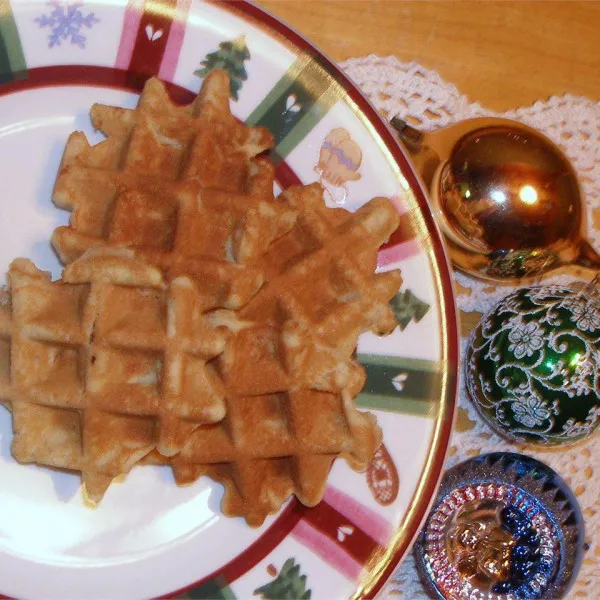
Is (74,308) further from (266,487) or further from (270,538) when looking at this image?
(270,538)

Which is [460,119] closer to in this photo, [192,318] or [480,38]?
[480,38]

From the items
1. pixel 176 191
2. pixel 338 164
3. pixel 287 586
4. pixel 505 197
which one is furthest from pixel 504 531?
pixel 176 191

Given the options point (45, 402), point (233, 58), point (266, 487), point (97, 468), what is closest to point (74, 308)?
point (45, 402)

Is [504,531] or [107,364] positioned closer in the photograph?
[107,364]

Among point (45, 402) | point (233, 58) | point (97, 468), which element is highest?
point (233, 58)

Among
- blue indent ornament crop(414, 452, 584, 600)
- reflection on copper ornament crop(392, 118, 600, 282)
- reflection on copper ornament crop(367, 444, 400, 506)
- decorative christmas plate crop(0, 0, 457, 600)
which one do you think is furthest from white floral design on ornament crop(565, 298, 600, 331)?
reflection on copper ornament crop(367, 444, 400, 506)

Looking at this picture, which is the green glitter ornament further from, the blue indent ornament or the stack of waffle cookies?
the stack of waffle cookies

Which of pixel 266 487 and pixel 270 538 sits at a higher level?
pixel 266 487

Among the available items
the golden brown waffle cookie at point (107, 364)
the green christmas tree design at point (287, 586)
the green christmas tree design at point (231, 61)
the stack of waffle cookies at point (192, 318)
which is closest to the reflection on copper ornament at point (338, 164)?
the stack of waffle cookies at point (192, 318)
